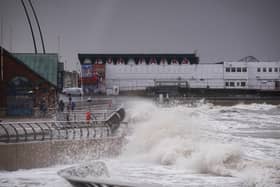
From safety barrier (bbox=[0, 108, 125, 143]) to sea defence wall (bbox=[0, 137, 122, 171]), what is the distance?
33 cm

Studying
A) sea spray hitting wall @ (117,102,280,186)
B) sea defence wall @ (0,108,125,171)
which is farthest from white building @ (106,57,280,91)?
sea defence wall @ (0,108,125,171)

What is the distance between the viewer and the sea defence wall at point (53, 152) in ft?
39.5

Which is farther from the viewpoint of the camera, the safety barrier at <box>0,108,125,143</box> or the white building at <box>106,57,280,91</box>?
the white building at <box>106,57,280,91</box>

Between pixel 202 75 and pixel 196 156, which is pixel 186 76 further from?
pixel 196 156

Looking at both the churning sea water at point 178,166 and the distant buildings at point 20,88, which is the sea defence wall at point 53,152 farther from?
the distant buildings at point 20,88

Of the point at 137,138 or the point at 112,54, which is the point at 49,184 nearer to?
the point at 137,138

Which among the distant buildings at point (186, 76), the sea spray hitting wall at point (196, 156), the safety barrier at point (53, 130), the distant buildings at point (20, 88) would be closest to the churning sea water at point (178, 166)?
the sea spray hitting wall at point (196, 156)

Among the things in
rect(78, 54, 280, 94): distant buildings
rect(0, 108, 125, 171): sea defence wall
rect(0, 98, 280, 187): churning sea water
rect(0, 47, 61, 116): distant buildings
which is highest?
rect(78, 54, 280, 94): distant buildings

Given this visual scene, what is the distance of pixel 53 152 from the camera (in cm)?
1301

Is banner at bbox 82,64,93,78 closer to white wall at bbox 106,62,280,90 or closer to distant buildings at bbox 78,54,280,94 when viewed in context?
distant buildings at bbox 78,54,280,94

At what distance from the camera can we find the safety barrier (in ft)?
41.6

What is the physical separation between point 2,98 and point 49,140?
34.7 feet

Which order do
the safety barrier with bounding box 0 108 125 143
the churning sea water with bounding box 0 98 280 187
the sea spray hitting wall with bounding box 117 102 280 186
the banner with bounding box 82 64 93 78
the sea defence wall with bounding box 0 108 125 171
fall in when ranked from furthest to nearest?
the banner with bounding box 82 64 93 78 < the safety barrier with bounding box 0 108 125 143 < the sea defence wall with bounding box 0 108 125 171 < the sea spray hitting wall with bounding box 117 102 280 186 < the churning sea water with bounding box 0 98 280 187

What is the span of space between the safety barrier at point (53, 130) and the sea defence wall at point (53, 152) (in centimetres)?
33
